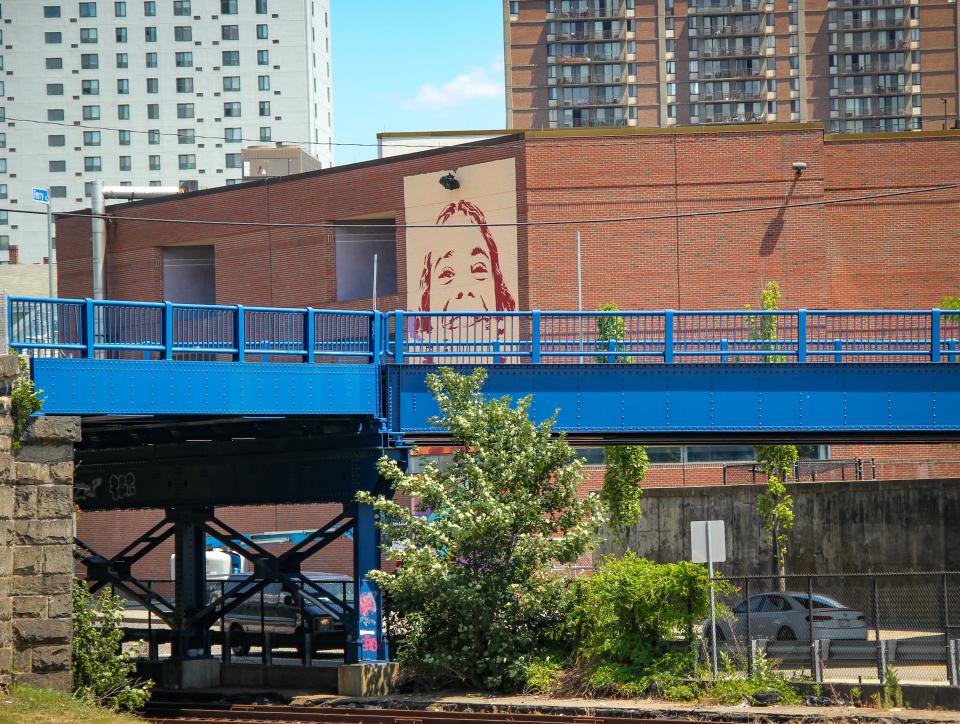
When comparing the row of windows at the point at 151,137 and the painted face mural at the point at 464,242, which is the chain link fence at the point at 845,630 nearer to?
the painted face mural at the point at 464,242

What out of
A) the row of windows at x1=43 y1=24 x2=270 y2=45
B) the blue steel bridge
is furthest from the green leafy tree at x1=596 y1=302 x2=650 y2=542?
the row of windows at x1=43 y1=24 x2=270 y2=45

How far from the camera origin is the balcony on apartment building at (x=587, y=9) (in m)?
137

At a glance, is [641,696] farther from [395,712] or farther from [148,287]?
[148,287]

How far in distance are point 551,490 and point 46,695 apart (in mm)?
9340

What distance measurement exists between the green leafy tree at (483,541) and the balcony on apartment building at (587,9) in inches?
4690

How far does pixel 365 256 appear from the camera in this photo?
54.0 meters

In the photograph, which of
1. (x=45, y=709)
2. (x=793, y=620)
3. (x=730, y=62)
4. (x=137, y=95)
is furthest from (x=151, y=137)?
(x=45, y=709)

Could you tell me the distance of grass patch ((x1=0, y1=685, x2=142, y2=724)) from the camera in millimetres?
17531

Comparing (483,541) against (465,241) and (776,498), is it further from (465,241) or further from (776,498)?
(465,241)

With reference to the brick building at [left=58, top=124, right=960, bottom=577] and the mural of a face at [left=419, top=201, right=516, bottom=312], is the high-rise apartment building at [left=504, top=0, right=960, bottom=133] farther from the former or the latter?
the mural of a face at [left=419, top=201, right=516, bottom=312]

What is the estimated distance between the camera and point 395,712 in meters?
22.0

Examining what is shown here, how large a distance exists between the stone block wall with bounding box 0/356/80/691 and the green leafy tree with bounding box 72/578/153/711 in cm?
151

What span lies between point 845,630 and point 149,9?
105029mm

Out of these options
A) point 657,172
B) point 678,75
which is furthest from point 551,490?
point 678,75
